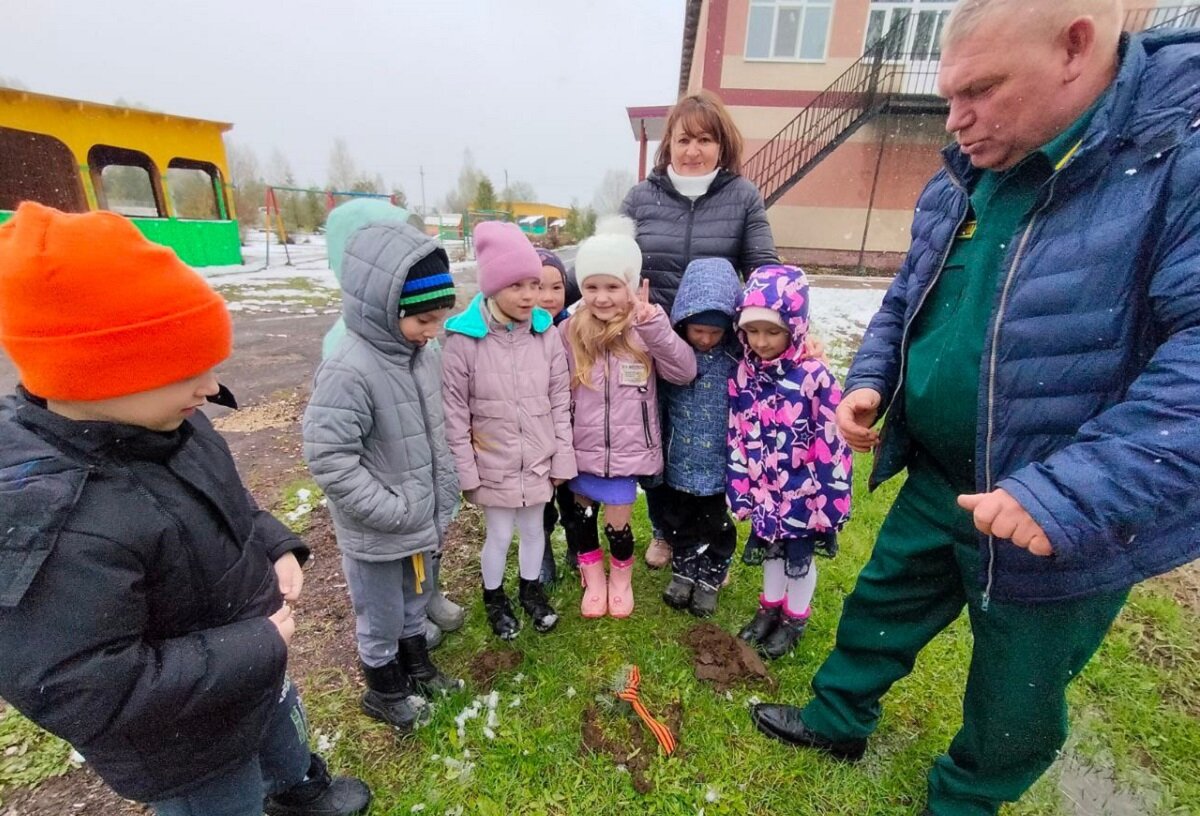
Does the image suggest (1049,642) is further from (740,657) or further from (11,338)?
(11,338)

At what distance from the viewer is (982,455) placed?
4.48 feet

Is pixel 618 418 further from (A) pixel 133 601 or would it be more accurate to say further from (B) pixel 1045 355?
(A) pixel 133 601

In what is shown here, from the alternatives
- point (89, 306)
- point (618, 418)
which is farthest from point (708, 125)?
point (89, 306)

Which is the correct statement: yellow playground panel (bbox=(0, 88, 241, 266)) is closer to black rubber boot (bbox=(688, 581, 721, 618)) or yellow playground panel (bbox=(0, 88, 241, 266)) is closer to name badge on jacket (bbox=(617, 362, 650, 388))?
name badge on jacket (bbox=(617, 362, 650, 388))

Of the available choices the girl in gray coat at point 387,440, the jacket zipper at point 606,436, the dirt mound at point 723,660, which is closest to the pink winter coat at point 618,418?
the jacket zipper at point 606,436

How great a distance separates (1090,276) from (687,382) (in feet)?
4.69

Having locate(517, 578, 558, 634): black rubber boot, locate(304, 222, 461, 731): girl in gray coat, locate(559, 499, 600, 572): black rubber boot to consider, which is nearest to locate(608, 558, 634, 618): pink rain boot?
locate(559, 499, 600, 572): black rubber boot

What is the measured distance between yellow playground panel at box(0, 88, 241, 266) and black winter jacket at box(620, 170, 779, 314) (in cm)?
1340

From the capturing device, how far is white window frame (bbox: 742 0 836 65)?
13.1m

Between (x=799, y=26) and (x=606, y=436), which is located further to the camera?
(x=799, y=26)

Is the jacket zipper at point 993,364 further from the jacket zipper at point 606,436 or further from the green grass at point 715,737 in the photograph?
the jacket zipper at point 606,436

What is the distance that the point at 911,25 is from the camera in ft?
42.9

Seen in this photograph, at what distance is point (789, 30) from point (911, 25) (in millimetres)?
2658

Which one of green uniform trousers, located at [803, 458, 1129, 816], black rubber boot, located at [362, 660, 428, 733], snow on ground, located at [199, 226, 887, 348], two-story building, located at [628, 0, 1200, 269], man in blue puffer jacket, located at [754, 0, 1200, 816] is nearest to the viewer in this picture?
man in blue puffer jacket, located at [754, 0, 1200, 816]
